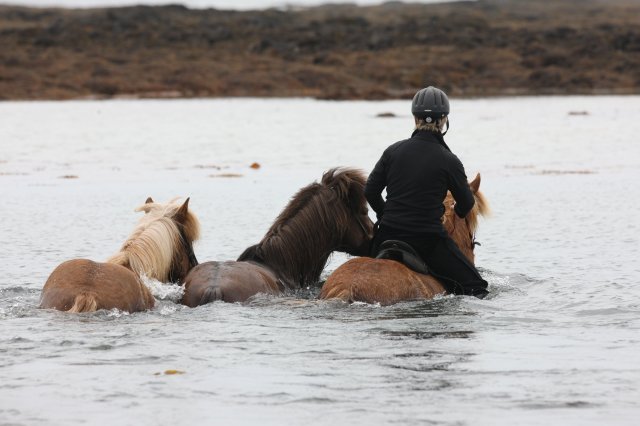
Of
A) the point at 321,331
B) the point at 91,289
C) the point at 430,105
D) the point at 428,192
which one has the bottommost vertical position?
the point at 321,331

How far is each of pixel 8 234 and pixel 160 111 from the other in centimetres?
3011

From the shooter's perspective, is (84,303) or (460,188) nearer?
(84,303)

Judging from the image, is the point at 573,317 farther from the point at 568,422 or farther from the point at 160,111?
the point at 160,111

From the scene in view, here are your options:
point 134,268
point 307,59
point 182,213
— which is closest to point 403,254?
point 182,213

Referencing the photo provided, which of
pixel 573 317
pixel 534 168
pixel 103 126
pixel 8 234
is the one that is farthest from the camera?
pixel 103 126

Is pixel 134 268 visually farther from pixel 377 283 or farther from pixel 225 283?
pixel 377 283

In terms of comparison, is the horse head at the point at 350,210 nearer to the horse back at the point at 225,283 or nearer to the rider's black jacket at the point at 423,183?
the rider's black jacket at the point at 423,183

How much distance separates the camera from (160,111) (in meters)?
43.5

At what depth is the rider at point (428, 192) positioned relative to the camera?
28.3ft

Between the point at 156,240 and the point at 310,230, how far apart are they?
4.59ft

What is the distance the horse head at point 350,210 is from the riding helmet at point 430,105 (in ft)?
2.80

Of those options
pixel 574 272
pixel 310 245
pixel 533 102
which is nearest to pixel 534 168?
pixel 574 272

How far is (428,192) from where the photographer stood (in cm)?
863

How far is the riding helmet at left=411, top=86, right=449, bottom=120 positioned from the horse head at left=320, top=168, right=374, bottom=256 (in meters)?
0.85
